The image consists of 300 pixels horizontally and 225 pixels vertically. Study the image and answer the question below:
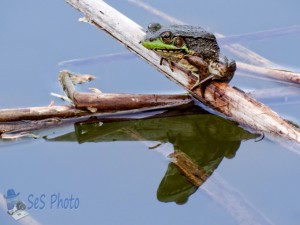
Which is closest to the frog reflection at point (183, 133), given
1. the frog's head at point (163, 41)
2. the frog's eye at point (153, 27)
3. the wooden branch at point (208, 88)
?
the wooden branch at point (208, 88)

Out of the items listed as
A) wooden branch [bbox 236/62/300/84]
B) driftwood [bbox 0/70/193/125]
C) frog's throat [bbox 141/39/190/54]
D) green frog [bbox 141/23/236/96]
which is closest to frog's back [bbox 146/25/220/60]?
green frog [bbox 141/23/236/96]

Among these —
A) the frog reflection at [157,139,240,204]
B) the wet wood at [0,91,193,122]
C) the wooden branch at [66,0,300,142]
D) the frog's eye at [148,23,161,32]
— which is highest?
the frog's eye at [148,23,161,32]

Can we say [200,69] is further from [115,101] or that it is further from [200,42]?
[115,101]

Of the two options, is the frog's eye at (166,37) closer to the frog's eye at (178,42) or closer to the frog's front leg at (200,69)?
the frog's eye at (178,42)

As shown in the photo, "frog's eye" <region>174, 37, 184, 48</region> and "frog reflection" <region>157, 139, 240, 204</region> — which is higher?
"frog's eye" <region>174, 37, 184, 48</region>

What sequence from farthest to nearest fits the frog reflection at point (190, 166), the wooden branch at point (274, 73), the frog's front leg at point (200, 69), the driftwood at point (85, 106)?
the wooden branch at point (274, 73)
the driftwood at point (85, 106)
the frog's front leg at point (200, 69)
the frog reflection at point (190, 166)

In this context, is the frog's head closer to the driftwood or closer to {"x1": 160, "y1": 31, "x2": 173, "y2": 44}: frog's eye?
{"x1": 160, "y1": 31, "x2": 173, "y2": 44}: frog's eye

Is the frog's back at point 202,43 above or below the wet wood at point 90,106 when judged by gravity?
above

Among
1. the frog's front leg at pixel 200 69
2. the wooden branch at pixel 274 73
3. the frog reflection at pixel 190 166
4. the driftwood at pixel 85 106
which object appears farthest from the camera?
the wooden branch at pixel 274 73

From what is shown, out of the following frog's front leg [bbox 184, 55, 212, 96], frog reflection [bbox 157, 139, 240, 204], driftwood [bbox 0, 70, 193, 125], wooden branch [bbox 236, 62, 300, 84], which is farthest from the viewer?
wooden branch [bbox 236, 62, 300, 84]
